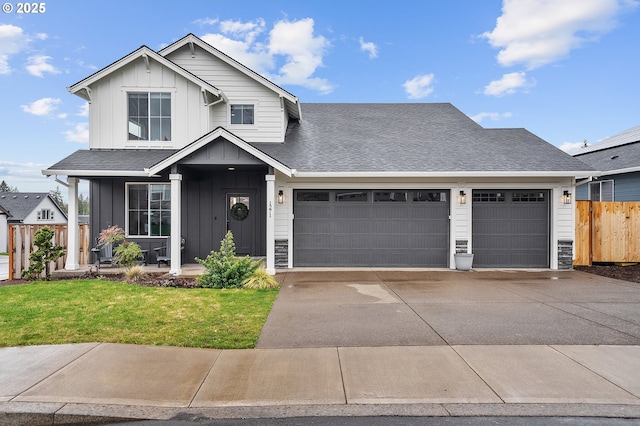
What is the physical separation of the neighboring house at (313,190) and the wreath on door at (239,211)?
1.8 inches

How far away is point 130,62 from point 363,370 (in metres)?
12.2

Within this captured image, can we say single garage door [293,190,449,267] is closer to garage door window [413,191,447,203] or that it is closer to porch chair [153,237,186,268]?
garage door window [413,191,447,203]

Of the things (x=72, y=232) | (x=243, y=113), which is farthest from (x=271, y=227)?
(x=72, y=232)

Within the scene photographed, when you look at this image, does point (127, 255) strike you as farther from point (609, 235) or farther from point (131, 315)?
point (609, 235)

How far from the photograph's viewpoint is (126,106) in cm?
1223

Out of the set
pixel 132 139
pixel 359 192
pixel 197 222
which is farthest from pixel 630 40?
pixel 132 139

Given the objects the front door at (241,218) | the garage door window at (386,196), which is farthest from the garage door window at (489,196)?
the front door at (241,218)

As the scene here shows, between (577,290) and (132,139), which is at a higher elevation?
(132,139)

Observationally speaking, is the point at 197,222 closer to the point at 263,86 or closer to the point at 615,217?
the point at 263,86

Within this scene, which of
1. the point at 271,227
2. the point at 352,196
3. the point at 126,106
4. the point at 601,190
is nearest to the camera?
the point at 271,227

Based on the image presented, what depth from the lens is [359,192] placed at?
11.9 metres

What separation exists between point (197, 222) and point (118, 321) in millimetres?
6691

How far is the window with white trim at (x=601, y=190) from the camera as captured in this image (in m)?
15.8

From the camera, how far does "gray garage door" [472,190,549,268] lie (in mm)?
11898
